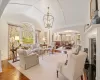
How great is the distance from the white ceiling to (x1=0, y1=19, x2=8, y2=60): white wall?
1.66ft

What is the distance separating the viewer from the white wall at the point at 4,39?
6.28m

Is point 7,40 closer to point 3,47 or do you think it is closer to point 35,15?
point 3,47

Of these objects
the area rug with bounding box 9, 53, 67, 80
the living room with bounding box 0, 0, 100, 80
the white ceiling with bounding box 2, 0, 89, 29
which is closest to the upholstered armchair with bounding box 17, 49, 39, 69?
the living room with bounding box 0, 0, 100, 80

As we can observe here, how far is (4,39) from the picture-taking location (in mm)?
6488

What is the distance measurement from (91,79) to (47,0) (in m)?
4.99

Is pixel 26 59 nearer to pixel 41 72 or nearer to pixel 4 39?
pixel 41 72

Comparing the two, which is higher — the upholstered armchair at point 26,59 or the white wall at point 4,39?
the white wall at point 4,39

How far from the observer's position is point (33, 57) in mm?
4918

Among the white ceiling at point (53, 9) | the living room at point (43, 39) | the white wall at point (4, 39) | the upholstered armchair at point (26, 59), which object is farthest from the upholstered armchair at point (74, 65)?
the white wall at point (4, 39)

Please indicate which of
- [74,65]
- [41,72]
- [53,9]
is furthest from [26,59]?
[53,9]

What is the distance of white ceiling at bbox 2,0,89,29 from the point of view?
5.82m

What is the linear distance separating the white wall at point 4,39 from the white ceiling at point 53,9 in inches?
19.9

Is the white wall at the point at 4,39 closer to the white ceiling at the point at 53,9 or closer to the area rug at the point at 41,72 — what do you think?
the white ceiling at the point at 53,9

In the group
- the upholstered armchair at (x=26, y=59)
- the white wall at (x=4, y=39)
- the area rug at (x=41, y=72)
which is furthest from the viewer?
the white wall at (x=4, y=39)
